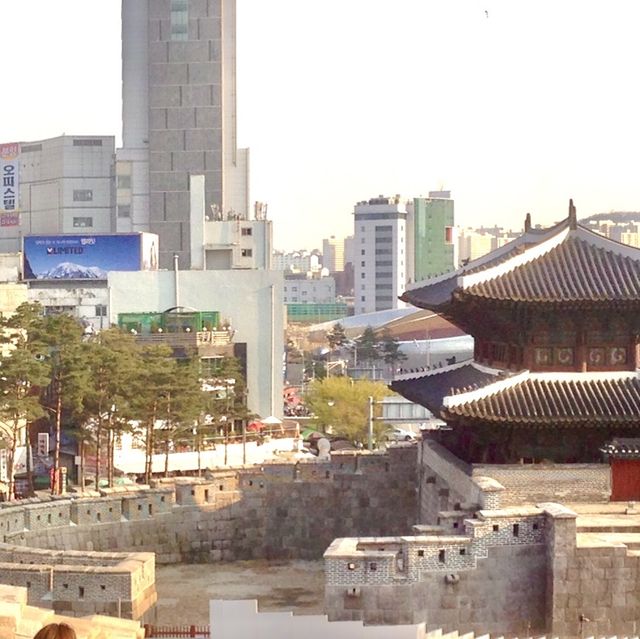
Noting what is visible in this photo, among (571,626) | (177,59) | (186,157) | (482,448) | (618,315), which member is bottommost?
(571,626)

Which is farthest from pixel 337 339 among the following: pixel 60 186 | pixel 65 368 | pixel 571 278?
pixel 571 278

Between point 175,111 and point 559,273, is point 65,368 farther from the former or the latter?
point 175,111

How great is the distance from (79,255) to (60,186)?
32.4 metres

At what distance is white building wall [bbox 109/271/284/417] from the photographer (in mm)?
93625

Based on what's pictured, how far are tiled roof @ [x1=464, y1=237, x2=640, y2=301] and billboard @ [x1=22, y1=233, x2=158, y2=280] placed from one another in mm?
67034

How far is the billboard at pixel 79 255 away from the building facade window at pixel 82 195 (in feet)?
98.7

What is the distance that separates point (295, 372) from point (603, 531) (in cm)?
11498

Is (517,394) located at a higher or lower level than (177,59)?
lower

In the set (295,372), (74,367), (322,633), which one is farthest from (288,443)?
(295,372)

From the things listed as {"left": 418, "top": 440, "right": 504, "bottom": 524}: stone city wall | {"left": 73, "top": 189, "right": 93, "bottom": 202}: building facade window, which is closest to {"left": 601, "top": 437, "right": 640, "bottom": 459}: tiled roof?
{"left": 418, "top": 440, "right": 504, "bottom": 524}: stone city wall

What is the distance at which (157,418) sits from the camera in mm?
57094

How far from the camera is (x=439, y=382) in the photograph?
132 feet

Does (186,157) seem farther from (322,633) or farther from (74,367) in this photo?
(322,633)

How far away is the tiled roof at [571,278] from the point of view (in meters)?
35.0
